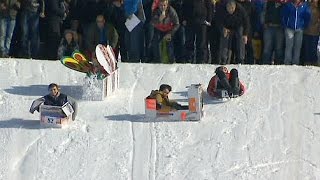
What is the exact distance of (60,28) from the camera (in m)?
19.4

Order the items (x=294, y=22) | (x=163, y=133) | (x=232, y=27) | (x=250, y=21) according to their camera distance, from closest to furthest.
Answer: (x=163, y=133)
(x=294, y=22)
(x=232, y=27)
(x=250, y=21)

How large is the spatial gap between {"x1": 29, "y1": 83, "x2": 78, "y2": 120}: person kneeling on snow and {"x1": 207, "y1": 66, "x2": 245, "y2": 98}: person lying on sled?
2.80 m

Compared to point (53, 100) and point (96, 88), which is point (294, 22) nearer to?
point (96, 88)

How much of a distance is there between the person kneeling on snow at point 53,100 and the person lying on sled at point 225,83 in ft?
9.19

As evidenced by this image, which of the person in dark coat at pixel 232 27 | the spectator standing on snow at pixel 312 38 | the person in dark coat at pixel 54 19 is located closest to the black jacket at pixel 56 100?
the person in dark coat at pixel 54 19

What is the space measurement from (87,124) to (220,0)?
4003mm

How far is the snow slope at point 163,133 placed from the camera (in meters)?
15.7

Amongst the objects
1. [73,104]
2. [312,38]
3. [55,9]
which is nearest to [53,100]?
[73,104]

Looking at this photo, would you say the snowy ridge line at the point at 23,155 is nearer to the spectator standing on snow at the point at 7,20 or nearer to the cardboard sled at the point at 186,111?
the cardboard sled at the point at 186,111

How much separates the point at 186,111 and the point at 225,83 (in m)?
1.28

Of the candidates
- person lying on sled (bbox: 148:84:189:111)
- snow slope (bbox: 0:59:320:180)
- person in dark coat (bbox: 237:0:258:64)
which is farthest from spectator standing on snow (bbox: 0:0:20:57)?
person in dark coat (bbox: 237:0:258:64)

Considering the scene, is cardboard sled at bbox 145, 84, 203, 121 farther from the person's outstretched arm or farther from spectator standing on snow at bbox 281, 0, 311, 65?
spectator standing on snow at bbox 281, 0, 311, 65

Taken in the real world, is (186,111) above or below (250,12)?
below

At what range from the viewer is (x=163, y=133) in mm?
16859
